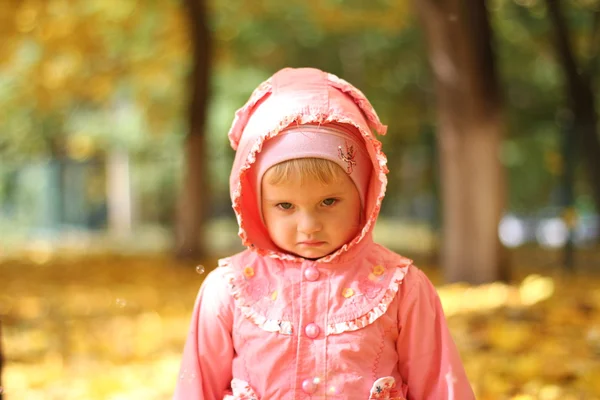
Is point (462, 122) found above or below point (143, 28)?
below

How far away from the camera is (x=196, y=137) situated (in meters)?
9.39

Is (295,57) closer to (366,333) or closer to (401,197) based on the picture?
Answer: (401,197)

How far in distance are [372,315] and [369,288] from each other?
0.08 metres

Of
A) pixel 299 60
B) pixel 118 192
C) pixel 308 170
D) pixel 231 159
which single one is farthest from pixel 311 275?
pixel 118 192

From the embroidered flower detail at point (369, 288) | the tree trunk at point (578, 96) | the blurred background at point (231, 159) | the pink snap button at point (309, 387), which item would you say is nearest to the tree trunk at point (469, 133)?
the blurred background at point (231, 159)

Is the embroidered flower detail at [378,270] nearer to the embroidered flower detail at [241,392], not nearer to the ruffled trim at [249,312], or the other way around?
the ruffled trim at [249,312]

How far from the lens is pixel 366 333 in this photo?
199 centimetres

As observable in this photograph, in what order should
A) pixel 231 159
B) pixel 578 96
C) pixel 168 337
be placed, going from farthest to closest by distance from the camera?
pixel 231 159 → pixel 578 96 → pixel 168 337

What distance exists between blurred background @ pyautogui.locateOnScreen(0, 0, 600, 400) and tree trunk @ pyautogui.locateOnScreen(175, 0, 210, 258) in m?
0.03

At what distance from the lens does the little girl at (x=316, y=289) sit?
1.97 meters

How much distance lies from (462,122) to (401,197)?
23.4ft

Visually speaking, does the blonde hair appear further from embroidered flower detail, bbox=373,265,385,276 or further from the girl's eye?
embroidered flower detail, bbox=373,265,385,276

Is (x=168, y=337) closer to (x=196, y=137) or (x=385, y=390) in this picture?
(x=385, y=390)

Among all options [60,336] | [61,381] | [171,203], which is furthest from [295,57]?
[61,381]
